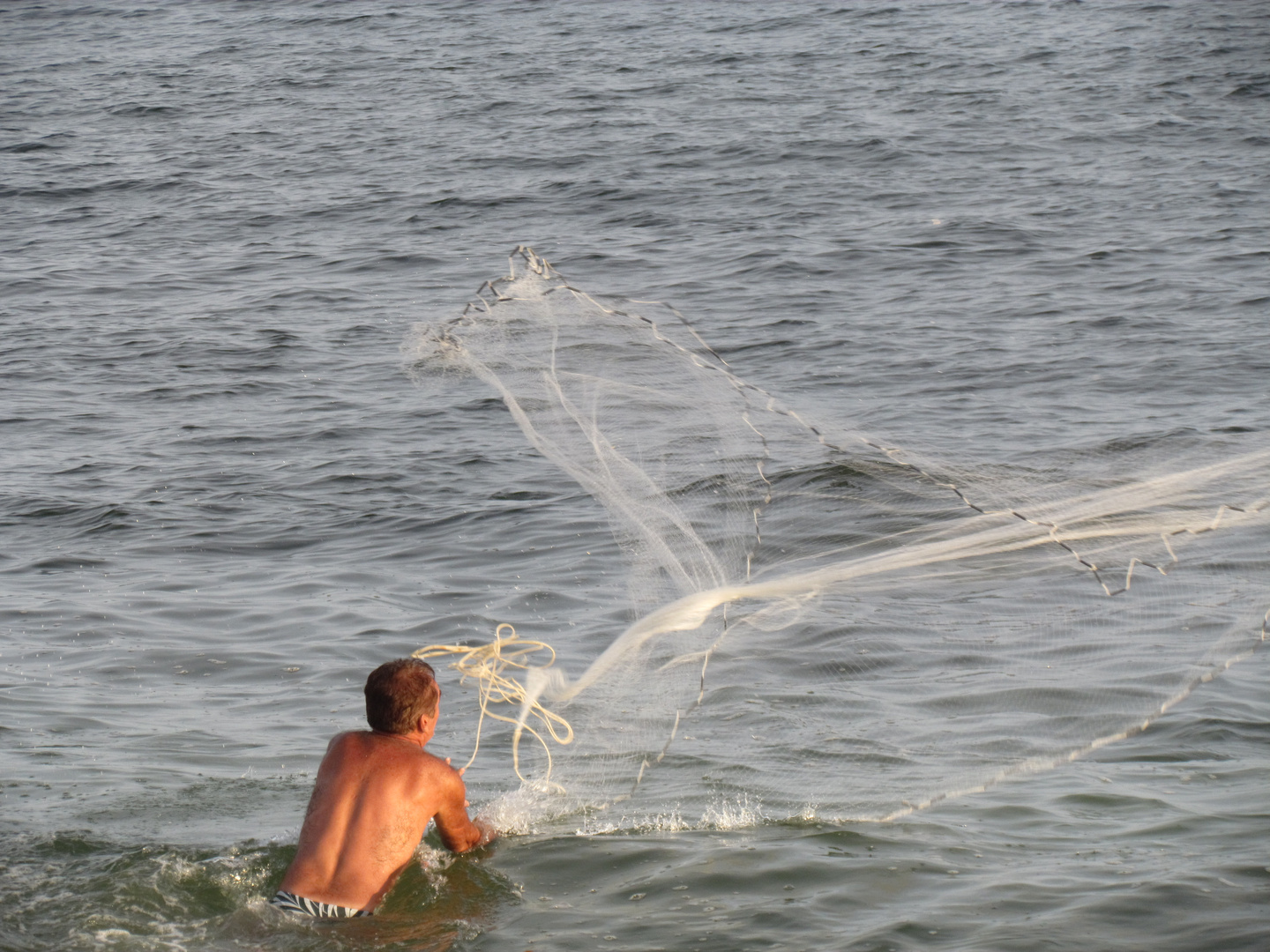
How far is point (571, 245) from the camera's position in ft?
62.3

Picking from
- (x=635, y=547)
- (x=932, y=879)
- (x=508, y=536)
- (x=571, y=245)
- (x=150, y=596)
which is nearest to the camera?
(x=932, y=879)

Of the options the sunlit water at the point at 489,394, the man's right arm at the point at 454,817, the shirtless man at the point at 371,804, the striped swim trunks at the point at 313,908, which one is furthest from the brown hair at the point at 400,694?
the sunlit water at the point at 489,394

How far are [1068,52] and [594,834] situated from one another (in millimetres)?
25818

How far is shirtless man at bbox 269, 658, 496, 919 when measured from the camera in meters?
4.51

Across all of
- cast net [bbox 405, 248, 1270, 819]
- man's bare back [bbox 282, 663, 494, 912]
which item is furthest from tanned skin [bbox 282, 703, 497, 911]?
cast net [bbox 405, 248, 1270, 819]

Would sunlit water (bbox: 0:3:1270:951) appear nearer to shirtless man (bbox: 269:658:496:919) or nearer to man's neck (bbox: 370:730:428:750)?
shirtless man (bbox: 269:658:496:919)

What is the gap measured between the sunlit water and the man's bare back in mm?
161

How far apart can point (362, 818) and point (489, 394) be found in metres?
9.35

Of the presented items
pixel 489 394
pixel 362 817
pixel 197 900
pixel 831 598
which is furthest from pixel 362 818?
pixel 489 394

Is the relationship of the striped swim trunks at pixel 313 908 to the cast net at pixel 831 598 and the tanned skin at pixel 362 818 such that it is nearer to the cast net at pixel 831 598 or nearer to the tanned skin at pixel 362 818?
the tanned skin at pixel 362 818

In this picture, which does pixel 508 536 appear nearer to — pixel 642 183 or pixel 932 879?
pixel 932 879

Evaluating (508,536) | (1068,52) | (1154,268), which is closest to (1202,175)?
(1154,268)

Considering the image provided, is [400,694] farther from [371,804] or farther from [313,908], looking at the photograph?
[313,908]

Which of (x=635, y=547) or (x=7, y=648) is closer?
(x=635, y=547)
